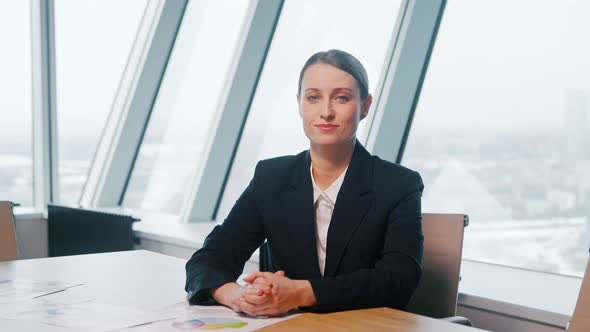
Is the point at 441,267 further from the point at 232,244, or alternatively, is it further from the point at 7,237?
the point at 7,237

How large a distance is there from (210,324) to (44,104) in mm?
3950

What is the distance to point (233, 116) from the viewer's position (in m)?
4.64

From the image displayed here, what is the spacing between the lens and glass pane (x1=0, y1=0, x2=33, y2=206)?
4988 mm

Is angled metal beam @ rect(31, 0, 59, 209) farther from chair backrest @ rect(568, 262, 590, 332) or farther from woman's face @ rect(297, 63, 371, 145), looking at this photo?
chair backrest @ rect(568, 262, 590, 332)

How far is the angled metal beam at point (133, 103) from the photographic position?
199 inches

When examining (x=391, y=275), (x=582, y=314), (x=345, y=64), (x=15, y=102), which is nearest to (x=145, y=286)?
(x=391, y=275)

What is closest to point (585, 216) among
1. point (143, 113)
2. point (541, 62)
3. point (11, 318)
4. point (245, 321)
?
point (541, 62)

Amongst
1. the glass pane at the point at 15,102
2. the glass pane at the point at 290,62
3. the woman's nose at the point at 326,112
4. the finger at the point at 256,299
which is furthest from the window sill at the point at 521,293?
the glass pane at the point at 15,102

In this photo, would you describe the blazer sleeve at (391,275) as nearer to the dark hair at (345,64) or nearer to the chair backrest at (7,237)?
the dark hair at (345,64)

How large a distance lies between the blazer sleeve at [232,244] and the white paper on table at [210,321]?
0.17 m

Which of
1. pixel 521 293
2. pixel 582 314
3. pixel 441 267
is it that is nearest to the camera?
pixel 582 314

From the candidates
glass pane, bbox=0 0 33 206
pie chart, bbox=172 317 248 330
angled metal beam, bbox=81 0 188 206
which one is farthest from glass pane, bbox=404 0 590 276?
glass pane, bbox=0 0 33 206

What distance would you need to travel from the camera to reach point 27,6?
5027 millimetres

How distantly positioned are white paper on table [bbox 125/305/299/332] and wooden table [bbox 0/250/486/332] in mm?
60
